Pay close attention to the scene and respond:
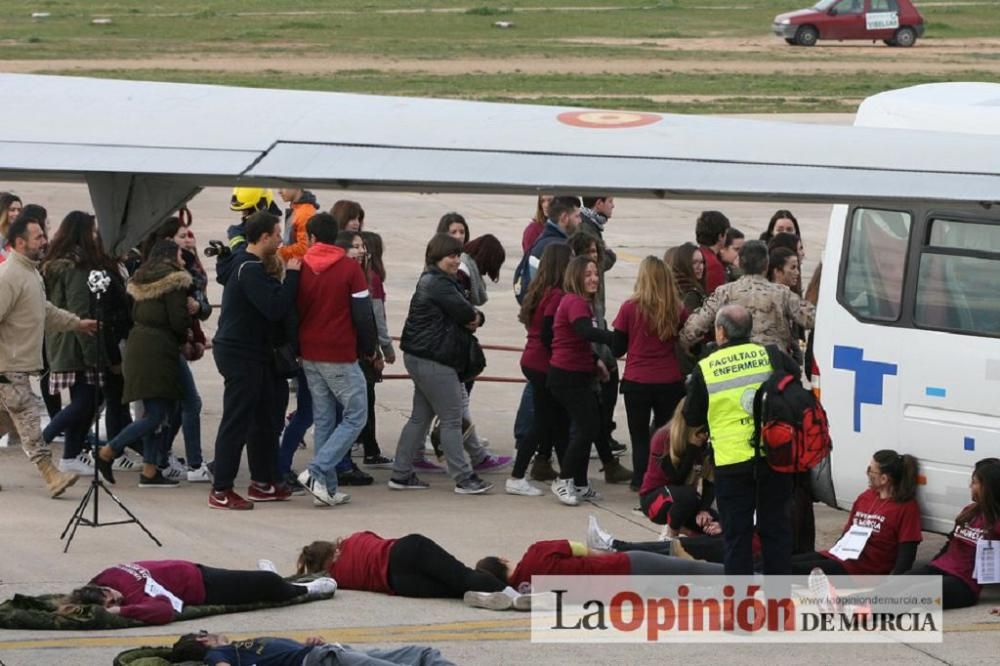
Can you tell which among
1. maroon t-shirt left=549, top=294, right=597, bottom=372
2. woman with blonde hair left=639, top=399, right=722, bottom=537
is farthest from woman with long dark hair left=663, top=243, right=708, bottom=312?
woman with blonde hair left=639, top=399, right=722, bottom=537

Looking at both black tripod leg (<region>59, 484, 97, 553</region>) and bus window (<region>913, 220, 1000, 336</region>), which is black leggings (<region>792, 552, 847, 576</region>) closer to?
bus window (<region>913, 220, 1000, 336</region>)

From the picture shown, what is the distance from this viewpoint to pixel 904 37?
5538cm

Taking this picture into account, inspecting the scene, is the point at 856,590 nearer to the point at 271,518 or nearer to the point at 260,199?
the point at 271,518

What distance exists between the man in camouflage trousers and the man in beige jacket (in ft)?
14.8

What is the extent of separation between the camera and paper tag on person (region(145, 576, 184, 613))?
9227 mm

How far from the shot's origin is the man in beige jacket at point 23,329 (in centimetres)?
1152

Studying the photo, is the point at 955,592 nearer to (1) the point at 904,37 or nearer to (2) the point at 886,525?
(2) the point at 886,525

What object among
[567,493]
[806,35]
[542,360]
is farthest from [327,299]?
[806,35]

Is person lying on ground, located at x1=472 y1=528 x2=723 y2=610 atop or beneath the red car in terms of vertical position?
beneath

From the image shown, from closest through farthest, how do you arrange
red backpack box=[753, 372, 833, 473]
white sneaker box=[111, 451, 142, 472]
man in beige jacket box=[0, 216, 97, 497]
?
red backpack box=[753, 372, 833, 473]
man in beige jacket box=[0, 216, 97, 497]
white sneaker box=[111, 451, 142, 472]

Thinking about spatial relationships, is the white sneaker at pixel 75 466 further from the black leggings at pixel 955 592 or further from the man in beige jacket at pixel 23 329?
the black leggings at pixel 955 592

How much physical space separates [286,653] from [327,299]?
13.0 feet

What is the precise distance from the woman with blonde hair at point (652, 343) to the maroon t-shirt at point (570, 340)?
228 millimetres

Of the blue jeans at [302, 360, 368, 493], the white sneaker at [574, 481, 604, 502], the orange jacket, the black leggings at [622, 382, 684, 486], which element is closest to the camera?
the blue jeans at [302, 360, 368, 493]
